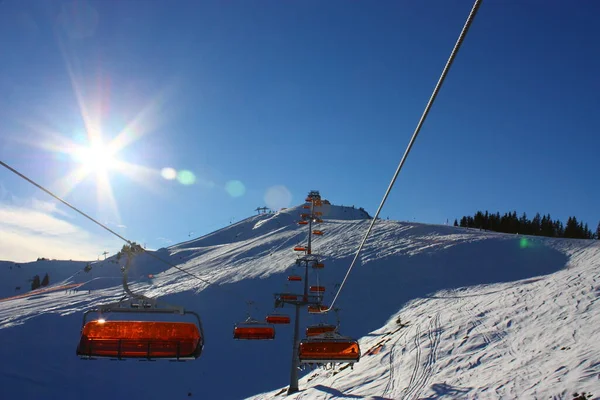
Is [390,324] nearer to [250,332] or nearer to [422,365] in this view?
[422,365]

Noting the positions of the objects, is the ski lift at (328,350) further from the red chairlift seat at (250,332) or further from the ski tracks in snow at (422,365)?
the red chairlift seat at (250,332)

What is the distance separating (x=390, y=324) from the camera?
3434 cm

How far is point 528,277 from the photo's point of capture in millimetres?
40094

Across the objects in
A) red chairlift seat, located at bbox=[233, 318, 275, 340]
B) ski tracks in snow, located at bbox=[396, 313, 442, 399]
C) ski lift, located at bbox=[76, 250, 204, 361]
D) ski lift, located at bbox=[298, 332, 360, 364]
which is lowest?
ski tracks in snow, located at bbox=[396, 313, 442, 399]

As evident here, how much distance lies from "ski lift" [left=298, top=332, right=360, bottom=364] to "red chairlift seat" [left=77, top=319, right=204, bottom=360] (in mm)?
4730

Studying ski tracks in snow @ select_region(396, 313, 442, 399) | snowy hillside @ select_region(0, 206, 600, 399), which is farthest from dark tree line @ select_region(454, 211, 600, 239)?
ski tracks in snow @ select_region(396, 313, 442, 399)

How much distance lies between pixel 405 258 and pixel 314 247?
1731 centimetres

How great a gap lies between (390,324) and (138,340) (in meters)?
28.9

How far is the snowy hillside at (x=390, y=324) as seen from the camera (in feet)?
55.1

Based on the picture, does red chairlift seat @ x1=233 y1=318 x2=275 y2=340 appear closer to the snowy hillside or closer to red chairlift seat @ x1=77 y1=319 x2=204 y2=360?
the snowy hillside

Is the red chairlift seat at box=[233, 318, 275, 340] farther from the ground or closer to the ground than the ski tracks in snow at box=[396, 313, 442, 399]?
farther from the ground

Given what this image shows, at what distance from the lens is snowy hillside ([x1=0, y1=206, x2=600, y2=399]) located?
16797mm

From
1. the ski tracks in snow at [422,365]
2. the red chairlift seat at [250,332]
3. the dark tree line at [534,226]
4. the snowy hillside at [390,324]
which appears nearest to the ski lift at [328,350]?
the snowy hillside at [390,324]

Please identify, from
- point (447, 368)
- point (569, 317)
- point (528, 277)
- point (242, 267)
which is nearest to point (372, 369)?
point (447, 368)
